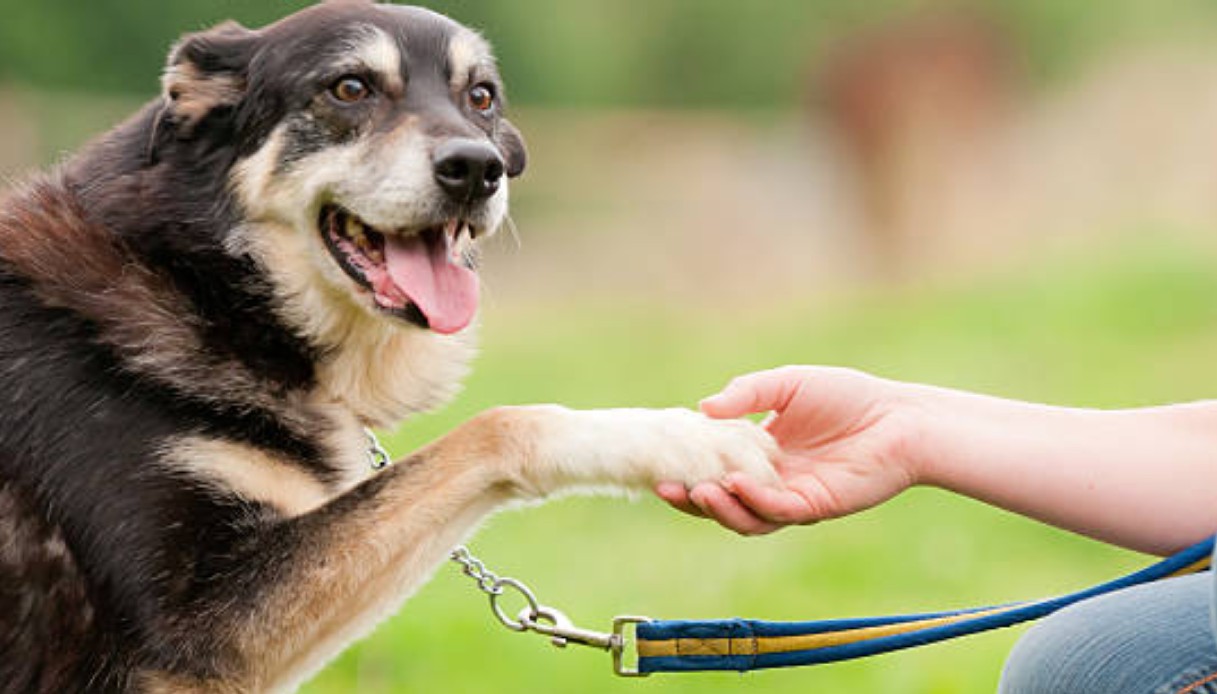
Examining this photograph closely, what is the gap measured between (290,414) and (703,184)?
14.0 meters

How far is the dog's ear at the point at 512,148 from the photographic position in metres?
3.74

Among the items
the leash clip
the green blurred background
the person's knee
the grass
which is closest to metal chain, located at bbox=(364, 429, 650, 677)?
the leash clip

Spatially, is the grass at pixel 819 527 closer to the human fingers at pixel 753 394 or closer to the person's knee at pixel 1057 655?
Answer: the human fingers at pixel 753 394

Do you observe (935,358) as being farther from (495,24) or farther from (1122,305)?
(495,24)

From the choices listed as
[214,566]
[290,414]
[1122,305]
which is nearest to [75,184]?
[290,414]

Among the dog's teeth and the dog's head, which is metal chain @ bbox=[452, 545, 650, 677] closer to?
the dog's head

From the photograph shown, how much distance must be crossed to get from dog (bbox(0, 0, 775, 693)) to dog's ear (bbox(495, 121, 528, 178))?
3cm

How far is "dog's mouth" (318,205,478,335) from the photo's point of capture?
127 inches

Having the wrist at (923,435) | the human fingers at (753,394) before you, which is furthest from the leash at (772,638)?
the human fingers at (753,394)

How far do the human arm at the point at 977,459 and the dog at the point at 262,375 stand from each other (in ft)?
0.27

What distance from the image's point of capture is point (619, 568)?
5.64m

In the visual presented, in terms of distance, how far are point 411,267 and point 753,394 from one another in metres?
0.82

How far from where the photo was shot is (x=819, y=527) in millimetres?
5969

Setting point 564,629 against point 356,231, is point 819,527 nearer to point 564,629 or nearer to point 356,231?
point 356,231
